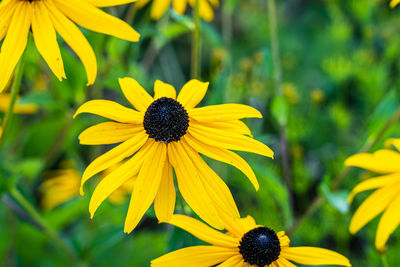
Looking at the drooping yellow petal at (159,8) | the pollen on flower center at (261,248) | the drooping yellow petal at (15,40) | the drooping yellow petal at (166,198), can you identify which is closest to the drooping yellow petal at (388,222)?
the pollen on flower center at (261,248)

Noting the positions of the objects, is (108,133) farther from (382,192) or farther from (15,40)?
(382,192)

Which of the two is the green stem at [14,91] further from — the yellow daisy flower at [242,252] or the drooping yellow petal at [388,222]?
the drooping yellow petal at [388,222]

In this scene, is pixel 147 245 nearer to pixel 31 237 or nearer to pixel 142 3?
pixel 31 237

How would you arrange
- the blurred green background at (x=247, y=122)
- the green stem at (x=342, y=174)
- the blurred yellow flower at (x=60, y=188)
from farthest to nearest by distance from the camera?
the blurred yellow flower at (x=60, y=188)
the blurred green background at (x=247, y=122)
the green stem at (x=342, y=174)

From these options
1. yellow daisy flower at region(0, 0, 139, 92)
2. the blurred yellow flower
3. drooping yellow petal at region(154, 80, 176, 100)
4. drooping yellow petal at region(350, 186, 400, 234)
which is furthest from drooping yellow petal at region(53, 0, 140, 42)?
the blurred yellow flower

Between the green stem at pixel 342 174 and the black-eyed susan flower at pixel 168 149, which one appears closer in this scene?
the black-eyed susan flower at pixel 168 149

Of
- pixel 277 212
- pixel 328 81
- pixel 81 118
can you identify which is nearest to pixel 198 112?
pixel 81 118

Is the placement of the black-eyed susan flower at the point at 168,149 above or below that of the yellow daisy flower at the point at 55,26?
below
